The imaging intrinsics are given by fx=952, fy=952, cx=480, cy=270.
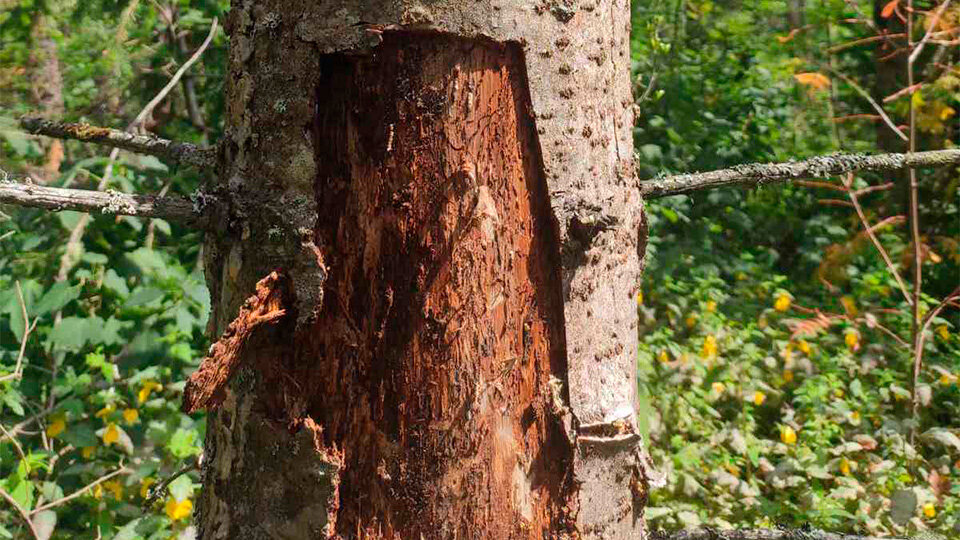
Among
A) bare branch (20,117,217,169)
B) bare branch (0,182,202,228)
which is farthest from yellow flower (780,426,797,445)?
bare branch (0,182,202,228)

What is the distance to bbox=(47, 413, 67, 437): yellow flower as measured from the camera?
3197 millimetres

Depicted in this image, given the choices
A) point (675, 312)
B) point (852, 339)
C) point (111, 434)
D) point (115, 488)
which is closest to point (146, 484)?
point (115, 488)

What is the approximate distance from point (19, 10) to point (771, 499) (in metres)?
4.04

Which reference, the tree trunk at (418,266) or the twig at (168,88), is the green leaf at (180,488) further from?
the tree trunk at (418,266)

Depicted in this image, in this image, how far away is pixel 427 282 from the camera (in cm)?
109

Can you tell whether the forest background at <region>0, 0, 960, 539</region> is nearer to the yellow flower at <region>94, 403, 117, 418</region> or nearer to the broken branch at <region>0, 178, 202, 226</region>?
the yellow flower at <region>94, 403, 117, 418</region>

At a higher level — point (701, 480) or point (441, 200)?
point (441, 200)

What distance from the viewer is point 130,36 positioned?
4262mm

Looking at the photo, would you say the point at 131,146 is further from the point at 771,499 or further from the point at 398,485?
the point at 771,499

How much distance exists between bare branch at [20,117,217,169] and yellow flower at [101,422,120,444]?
2.01 meters

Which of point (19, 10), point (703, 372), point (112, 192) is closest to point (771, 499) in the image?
point (703, 372)

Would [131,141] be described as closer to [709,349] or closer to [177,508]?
[177,508]

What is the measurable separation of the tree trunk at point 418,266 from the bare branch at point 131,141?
20 cm

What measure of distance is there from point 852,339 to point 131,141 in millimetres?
3818
